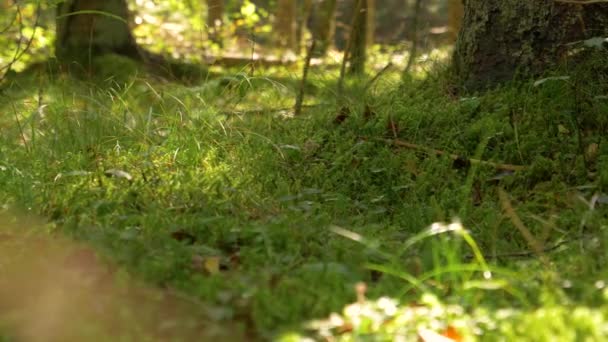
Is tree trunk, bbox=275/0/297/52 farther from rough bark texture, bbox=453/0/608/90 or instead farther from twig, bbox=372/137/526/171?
twig, bbox=372/137/526/171

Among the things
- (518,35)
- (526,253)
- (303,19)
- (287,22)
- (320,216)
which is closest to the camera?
(526,253)

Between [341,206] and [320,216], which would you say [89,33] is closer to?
[341,206]

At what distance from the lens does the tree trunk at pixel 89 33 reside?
26.4ft

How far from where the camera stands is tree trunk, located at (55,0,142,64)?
804cm

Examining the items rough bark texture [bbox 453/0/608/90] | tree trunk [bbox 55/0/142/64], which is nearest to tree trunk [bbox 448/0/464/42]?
tree trunk [bbox 55/0/142/64]

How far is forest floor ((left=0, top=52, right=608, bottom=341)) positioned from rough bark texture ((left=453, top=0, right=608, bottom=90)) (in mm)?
172

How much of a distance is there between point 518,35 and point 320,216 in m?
2.06

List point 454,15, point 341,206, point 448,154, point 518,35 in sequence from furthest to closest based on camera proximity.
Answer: point 454,15 → point 518,35 → point 448,154 → point 341,206

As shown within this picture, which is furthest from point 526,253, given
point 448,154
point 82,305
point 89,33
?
point 89,33

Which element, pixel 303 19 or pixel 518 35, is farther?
pixel 303 19

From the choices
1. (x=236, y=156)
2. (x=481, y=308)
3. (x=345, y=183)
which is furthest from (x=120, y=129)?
(x=481, y=308)

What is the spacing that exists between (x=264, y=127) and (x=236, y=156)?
651mm

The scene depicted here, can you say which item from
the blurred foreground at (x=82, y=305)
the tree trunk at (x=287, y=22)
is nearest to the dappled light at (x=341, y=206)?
the blurred foreground at (x=82, y=305)

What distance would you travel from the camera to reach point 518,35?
15.4 ft
